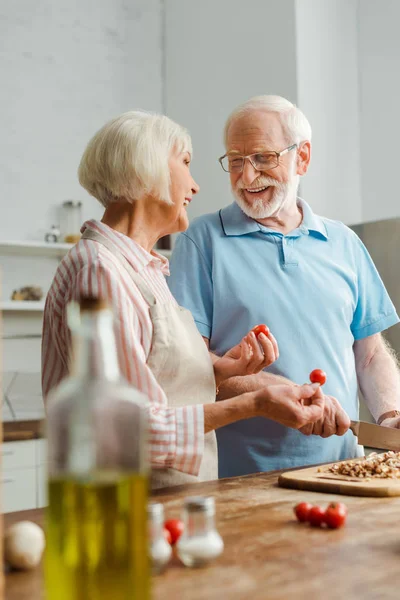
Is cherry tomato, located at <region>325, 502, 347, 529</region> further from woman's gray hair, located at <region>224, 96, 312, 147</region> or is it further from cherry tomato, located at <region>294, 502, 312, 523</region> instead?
woman's gray hair, located at <region>224, 96, 312, 147</region>

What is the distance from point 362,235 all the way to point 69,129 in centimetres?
199

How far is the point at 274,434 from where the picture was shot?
198 cm

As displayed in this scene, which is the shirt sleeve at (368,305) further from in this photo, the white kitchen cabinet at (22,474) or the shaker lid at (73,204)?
the shaker lid at (73,204)

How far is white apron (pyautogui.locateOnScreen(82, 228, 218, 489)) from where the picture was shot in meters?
1.49

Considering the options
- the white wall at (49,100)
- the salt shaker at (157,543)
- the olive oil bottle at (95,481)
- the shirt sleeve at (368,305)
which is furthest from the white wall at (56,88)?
the olive oil bottle at (95,481)

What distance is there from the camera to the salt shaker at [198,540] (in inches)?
36.6

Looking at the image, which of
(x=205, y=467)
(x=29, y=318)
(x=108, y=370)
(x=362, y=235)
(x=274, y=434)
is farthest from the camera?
(x=29, y=318)

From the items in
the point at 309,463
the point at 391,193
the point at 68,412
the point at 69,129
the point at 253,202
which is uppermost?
the point at 69,129

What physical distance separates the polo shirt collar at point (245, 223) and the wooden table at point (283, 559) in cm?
97

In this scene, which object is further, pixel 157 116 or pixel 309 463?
pixel 309 463

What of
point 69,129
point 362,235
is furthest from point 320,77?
point 69,129

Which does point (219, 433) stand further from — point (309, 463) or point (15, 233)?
point (15, 233)

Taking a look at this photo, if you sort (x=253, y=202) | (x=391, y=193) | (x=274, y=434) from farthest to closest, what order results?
(x=391, y=193)
(x=253, y=202)
(x=274, y=434)

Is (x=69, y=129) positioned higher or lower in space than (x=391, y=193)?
higher
